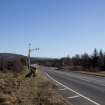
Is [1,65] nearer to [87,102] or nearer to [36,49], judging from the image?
[36,49]

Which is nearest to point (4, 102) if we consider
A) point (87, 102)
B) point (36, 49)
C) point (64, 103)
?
point (64, 103)

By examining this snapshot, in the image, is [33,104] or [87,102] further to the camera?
[87,102]

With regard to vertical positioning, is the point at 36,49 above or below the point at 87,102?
above

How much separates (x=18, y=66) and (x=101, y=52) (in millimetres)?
81338

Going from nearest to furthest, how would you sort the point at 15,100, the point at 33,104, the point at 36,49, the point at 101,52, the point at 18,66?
the point at 33,104, the point at 15,100, the point at 18,66, the point at 36,49, the point at 101,52

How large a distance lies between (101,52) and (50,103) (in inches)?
5455

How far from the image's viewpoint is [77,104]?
17016 millimetres

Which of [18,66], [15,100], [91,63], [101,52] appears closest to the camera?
[15,100]

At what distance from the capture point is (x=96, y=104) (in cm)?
1684

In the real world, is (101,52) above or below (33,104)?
above

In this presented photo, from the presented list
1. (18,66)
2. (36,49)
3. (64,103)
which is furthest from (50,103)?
(36,49)

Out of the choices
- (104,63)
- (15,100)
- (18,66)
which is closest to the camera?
(15,100)

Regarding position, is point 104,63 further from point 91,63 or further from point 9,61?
point 9,61

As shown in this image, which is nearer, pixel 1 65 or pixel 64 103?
pixel 64 103
